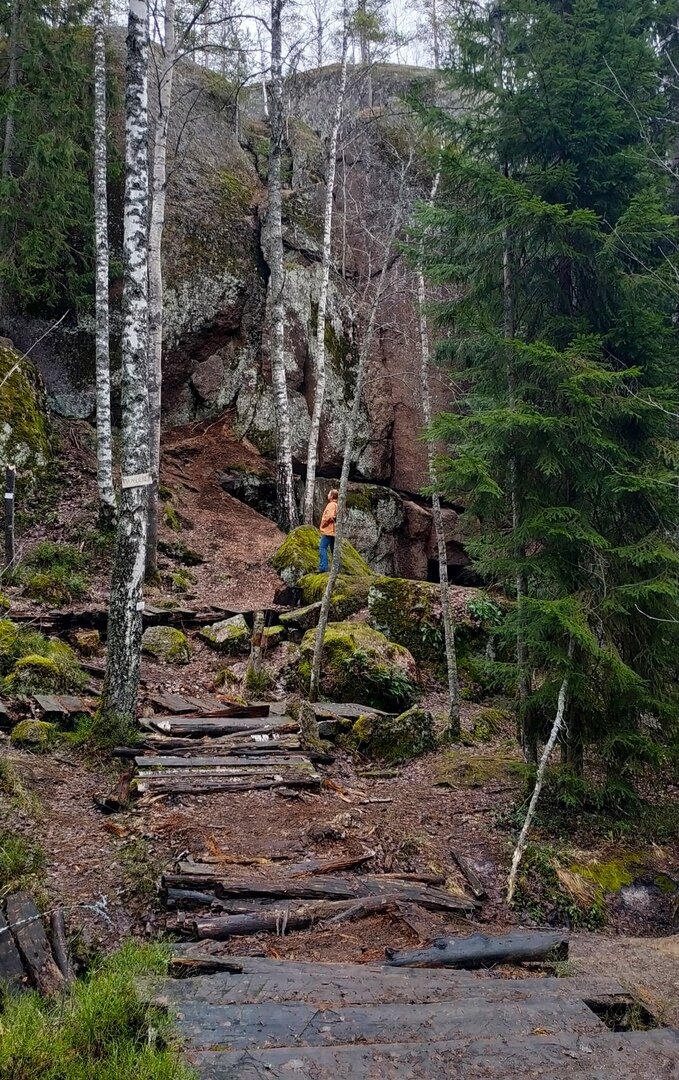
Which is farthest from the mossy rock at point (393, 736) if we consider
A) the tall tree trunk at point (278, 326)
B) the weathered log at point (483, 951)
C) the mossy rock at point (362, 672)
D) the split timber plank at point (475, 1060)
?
the tall tree trunk at point (278, 326)

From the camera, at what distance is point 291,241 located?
2200 cm

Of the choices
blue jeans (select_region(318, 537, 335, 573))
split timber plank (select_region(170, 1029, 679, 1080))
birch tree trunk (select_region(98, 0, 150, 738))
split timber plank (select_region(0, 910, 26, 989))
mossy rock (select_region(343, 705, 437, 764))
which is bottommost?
mossy rock (select_region(343, 705, 437, 764))

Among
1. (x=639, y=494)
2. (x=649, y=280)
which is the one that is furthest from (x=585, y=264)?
(x=639, y=494)

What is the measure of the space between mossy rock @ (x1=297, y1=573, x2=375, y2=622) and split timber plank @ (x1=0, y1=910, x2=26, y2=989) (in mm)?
8541

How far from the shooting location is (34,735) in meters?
7.72

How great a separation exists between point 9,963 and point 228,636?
8079 mm

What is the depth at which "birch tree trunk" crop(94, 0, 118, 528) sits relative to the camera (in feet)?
49.2

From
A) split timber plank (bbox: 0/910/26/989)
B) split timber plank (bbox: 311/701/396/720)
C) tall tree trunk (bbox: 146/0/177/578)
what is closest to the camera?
split timber plank (bbox: 0/910/26/989)

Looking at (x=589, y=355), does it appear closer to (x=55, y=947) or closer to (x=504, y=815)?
(x=504, y=815)

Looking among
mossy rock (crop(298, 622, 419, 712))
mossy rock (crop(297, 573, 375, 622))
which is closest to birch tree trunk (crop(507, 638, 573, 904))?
mossy rock (crop(298, 622, 419, 712))

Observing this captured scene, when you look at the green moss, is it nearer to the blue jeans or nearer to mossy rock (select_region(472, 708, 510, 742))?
the blue jeans

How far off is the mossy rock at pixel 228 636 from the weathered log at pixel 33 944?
7.26m

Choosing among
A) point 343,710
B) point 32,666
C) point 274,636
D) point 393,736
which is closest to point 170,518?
point 274,636

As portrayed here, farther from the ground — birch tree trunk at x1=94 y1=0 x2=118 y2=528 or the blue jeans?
birch tree trunk at x1=94 y1=0 x2=118 y2=528
